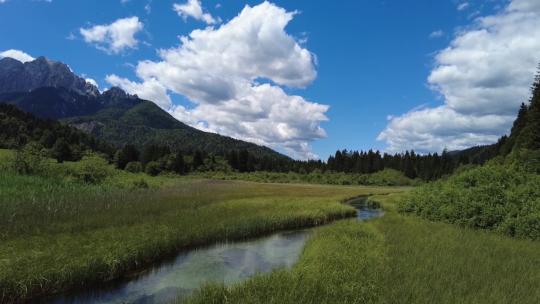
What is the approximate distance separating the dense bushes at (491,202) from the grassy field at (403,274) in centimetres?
192

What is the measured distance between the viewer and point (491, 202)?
21.8 meters

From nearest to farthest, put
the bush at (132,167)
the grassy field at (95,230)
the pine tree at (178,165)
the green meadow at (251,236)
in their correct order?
1. the green meadow at (251,236)
2. the grassy field at (95,230)
3. the bush at (132,167)
4. the pine tree at (178,165)

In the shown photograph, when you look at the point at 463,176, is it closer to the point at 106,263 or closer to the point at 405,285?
the point at 405,285

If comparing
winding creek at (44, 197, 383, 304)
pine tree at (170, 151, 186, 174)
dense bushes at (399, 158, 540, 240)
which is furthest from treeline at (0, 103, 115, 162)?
dense bushes at (399, 158, 540, 240)

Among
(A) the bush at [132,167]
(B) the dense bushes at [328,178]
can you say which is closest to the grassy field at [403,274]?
(B) the dense bushes at [328,178]

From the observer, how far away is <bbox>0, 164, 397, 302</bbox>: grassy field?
10.6m

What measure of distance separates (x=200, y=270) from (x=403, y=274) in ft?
24.5

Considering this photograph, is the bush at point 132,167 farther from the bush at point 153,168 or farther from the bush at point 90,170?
the bush at point 90,170

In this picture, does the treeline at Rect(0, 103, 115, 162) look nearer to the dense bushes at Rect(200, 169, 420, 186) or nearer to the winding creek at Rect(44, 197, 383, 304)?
the dense bushes at Rect(200, 169, 420, 186)

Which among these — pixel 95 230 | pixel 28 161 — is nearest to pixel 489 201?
pixel 95 230

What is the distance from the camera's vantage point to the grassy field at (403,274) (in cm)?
929

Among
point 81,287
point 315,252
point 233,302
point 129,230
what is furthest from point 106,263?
point 315,252

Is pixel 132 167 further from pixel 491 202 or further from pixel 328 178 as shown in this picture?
pixel 491 202

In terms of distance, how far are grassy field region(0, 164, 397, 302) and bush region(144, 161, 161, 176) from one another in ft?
293
